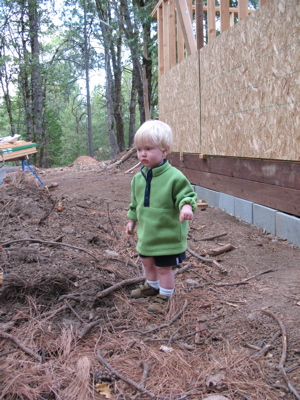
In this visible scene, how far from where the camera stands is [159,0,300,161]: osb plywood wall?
4.18 meters

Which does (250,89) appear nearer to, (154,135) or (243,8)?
(243,8)

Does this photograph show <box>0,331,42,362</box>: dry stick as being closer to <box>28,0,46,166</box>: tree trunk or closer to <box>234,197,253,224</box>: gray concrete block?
<box>234,197,253,224</box>: gray concrete block

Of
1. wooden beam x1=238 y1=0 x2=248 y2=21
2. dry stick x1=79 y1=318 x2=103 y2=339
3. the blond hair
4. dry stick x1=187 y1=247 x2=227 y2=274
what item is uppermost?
wooden beam x1=238 y1=0 x2=248 y2=21

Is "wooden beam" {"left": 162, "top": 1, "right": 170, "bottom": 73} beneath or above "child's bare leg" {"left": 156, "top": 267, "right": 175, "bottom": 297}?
above

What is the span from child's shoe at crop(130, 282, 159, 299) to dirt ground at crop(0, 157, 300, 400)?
70 millimetres

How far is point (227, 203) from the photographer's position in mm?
6211

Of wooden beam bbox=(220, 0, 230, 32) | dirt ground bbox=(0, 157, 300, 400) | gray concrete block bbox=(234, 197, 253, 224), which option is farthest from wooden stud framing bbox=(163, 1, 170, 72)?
dirt ground bbox=(0, 157, 300, 400)

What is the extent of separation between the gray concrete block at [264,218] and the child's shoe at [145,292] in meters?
2.36

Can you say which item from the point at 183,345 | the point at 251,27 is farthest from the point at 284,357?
the point at 251,27

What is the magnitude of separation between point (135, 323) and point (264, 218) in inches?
117

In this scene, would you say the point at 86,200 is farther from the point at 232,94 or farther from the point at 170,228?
the point at 170,228

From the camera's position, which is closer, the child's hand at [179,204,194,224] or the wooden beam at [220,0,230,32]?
the child's hand at [179,204,194,224]

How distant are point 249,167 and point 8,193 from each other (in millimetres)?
3834

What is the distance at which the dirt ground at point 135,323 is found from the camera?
6.17ft
